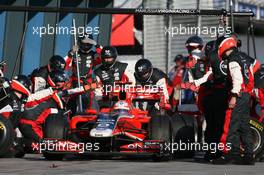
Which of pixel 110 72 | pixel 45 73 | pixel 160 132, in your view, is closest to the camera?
pixel 160 132

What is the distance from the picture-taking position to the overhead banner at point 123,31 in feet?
91.4

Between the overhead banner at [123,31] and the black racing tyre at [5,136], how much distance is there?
550 inches

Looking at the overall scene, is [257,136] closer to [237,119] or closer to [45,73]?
[237,119]

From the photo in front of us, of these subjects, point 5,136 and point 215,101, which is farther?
point 5,136

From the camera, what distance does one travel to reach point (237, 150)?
12625 millimetres

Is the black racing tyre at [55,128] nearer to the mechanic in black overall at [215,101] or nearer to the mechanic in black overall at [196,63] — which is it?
Result: the mechanic in black overall at [215,101]

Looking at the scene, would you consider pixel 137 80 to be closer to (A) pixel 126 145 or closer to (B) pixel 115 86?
(B) pixel 115 86

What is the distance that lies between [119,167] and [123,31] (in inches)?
639

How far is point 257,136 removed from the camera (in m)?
13.4

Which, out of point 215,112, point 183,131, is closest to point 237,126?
point 215,112

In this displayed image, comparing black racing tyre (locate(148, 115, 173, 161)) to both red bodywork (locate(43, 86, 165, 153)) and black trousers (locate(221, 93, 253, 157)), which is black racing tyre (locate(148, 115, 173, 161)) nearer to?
red bodywork (locate(43, 86, 165, 153))

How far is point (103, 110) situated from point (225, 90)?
2.07 m

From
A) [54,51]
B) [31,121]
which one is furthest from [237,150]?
[54,51]

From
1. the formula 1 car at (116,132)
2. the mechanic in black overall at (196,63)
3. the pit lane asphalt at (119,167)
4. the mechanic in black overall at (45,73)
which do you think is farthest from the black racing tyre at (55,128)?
the mechanic in black overall at (196,63)
